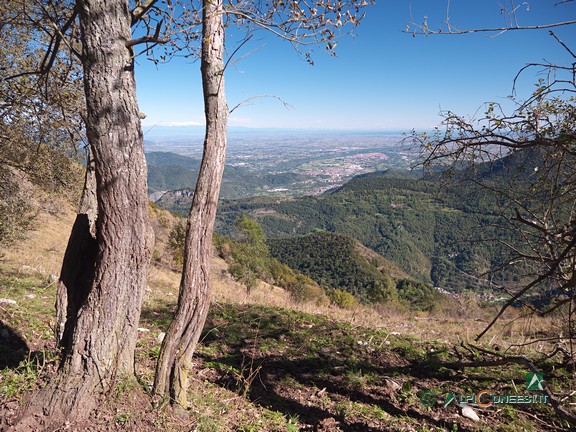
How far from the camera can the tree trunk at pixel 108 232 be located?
8.23 ft

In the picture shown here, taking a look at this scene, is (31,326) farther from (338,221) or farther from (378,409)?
(338,221)

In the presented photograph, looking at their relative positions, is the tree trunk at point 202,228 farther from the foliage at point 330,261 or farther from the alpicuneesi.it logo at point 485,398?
the foliage at point 330,261

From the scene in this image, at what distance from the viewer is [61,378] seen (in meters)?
2.71

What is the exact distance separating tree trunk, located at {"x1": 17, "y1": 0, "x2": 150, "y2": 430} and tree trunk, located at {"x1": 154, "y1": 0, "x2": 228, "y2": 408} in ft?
1.29

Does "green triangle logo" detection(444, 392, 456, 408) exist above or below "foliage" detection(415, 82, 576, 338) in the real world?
below

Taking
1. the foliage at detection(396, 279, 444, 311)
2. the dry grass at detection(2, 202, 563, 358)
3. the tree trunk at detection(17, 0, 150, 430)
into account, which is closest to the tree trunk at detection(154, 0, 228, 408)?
the tree trunk at detection(17, 0, 150, 430)

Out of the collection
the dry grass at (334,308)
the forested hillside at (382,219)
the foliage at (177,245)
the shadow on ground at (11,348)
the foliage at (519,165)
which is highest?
the foliage at (519,165)

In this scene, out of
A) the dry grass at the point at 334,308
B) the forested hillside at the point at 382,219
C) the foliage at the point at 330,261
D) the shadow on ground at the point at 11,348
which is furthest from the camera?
the forested hillside at the point at 382,219

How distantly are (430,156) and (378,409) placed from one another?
9.38ft

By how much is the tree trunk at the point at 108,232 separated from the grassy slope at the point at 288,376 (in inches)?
9.2

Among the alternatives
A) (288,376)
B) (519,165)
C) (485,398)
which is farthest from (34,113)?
(485,398)

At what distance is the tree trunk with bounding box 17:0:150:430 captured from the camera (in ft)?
8.23

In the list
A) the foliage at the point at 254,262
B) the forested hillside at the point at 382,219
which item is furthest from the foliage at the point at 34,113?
the forested hillside at the point at 382,219

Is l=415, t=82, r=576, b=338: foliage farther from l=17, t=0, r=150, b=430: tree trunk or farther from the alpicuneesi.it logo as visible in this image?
l=17, t=0, r=150, b=430: tree trunk
